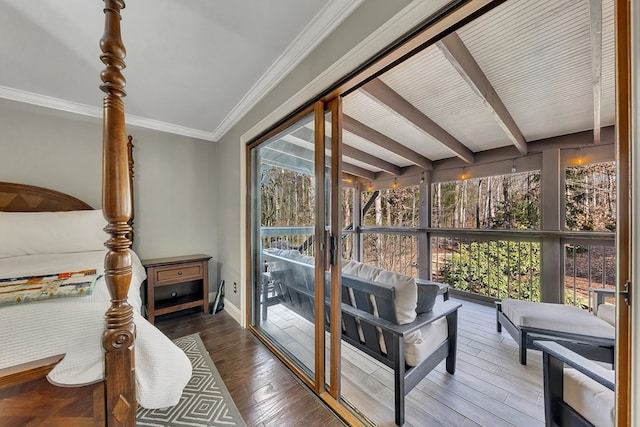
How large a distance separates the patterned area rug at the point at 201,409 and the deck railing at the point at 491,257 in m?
1.10

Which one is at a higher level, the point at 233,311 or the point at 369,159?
the point at 369,159

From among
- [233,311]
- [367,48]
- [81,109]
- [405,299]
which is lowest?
[233,311]

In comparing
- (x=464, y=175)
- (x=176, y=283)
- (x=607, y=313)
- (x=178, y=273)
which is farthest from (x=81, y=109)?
(x=607, y=313)

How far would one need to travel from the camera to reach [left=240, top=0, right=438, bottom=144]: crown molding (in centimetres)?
101

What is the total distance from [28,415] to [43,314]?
0.32 meters

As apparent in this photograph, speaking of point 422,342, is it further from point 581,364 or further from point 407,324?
point 581,364

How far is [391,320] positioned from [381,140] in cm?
247

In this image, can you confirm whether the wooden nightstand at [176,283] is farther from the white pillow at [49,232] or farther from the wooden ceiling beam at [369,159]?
the wooden ceiling beam at [369,159]

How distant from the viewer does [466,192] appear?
4152 mm

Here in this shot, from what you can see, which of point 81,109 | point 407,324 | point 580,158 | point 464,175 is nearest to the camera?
point 407,324

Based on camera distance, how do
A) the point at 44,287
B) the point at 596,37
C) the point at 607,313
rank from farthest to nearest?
the point at 607,313
the point at 596,37
the point at 44,287

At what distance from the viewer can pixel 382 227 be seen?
16.8ft

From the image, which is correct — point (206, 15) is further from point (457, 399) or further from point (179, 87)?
point (457, 399)

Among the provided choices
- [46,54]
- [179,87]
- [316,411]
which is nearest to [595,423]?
[316,411]
